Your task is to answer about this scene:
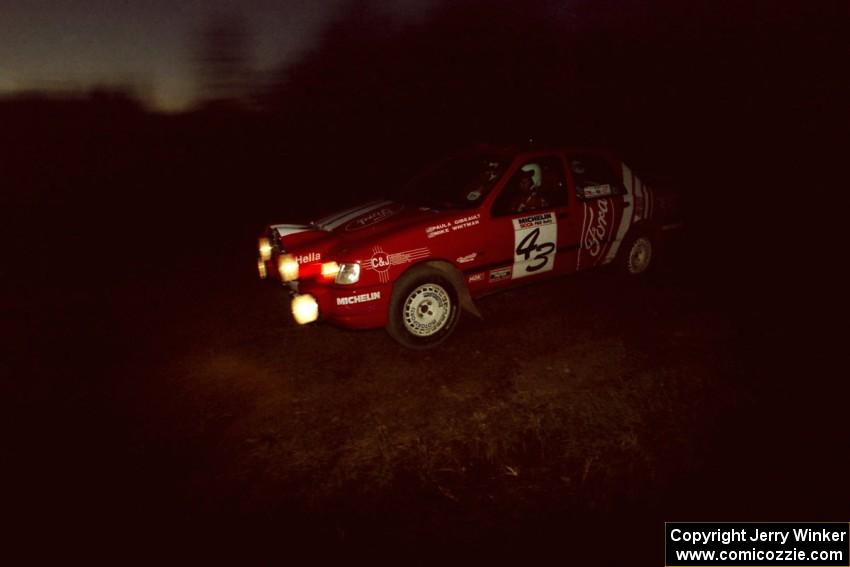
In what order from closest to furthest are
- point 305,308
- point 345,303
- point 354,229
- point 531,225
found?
point 305,308 → point 345,303 → point 354,229 → point 531,225

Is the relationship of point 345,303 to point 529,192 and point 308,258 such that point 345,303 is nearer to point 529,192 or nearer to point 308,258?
point 308,258

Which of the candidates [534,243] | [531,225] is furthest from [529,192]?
[534,243]

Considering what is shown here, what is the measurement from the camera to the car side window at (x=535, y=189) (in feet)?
14.9

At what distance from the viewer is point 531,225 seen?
4.62m

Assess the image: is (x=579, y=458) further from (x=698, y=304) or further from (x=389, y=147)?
(x=389, y=147)

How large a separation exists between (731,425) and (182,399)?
12.4 feet

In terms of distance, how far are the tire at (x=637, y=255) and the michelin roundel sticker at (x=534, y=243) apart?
1.23 m

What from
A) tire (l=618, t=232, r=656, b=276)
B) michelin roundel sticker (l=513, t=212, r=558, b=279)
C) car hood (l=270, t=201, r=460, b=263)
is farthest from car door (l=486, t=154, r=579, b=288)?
tire (l=618, t=232, r=656, b=276)

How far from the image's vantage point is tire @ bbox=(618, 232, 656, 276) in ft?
18.4

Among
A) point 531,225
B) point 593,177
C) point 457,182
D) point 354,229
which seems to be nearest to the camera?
point 354,229

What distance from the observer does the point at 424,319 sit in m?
4.37

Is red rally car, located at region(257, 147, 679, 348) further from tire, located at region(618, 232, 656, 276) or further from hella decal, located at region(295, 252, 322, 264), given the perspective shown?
tire, located at region(618, 232, 656, 276)

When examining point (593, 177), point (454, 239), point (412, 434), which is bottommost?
point (412, 434)

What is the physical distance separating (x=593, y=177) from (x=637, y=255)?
123 cm
